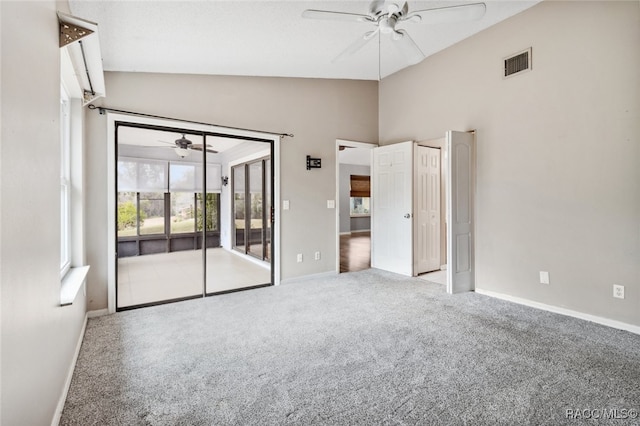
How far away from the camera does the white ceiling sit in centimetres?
248

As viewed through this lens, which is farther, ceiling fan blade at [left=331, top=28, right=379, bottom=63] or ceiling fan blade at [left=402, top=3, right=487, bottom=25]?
ceiling fan blade at [left=331, top=28, right=379, bottom=63]

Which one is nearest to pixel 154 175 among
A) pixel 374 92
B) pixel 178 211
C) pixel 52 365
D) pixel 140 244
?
pixel 178 211

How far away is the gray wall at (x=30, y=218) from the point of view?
106cm

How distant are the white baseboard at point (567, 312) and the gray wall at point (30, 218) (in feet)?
13.5

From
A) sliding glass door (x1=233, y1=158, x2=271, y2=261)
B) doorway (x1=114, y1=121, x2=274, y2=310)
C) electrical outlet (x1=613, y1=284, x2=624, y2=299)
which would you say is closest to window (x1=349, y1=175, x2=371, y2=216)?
sliding glass door (x1=233, y1=158, x2=271, y2=261)

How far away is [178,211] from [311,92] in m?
2.77

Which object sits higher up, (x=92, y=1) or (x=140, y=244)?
(x=92, y=1)

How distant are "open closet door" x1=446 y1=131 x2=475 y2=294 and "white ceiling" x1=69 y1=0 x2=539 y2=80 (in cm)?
136

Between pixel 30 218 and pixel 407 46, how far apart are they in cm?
289

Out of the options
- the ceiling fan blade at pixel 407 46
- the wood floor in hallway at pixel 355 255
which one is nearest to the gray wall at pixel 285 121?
the wood floor in hallway at pixel 355 255

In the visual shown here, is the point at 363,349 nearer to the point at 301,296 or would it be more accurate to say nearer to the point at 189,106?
the point at 301,296

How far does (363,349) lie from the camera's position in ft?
8.06

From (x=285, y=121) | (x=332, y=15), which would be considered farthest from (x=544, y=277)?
(x=285, y=121)

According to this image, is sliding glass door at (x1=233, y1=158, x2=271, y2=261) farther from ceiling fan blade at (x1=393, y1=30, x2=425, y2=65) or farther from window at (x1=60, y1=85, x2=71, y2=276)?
ceiling fan blade at (x1=393, y1=30, x2=425, y2=65)
